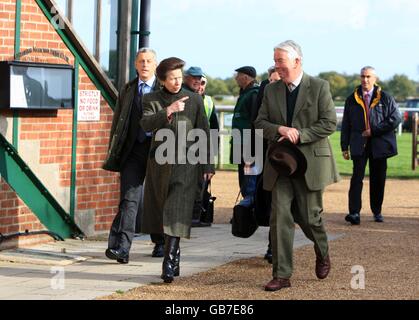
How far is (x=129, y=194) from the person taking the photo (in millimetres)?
10797

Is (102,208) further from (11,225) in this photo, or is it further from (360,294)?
(360,294)

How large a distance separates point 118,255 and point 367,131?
209 inches

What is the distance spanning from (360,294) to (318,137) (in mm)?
1317

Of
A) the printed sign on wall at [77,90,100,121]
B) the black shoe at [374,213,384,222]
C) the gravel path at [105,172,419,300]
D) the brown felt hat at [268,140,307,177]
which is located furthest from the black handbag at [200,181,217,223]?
the brown felt hat at [268,140,307,177]

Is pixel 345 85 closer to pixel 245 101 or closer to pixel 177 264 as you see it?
pixel 245 101

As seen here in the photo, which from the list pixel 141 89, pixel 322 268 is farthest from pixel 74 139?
pixel 322 268

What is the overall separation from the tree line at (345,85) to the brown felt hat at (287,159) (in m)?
61.2

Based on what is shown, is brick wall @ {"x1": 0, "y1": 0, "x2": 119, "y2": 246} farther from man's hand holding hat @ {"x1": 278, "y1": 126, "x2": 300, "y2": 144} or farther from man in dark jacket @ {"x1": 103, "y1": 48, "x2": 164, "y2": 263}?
man's hand holding hat @ {"x1": 278, "y1": 126, "x2": 300, "y2": 144}

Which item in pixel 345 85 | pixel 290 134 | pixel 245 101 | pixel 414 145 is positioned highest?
pixel 345 85

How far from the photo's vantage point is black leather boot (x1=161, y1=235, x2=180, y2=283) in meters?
9.65

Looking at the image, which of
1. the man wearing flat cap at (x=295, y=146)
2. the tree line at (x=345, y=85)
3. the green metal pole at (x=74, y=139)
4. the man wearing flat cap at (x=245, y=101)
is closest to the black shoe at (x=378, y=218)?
the man wearing flat cap at (x=245, y=101)

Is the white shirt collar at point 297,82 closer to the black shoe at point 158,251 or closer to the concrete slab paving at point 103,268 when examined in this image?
the concrete slab paving at point 103,268

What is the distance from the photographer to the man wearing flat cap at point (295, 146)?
9.45 metres
